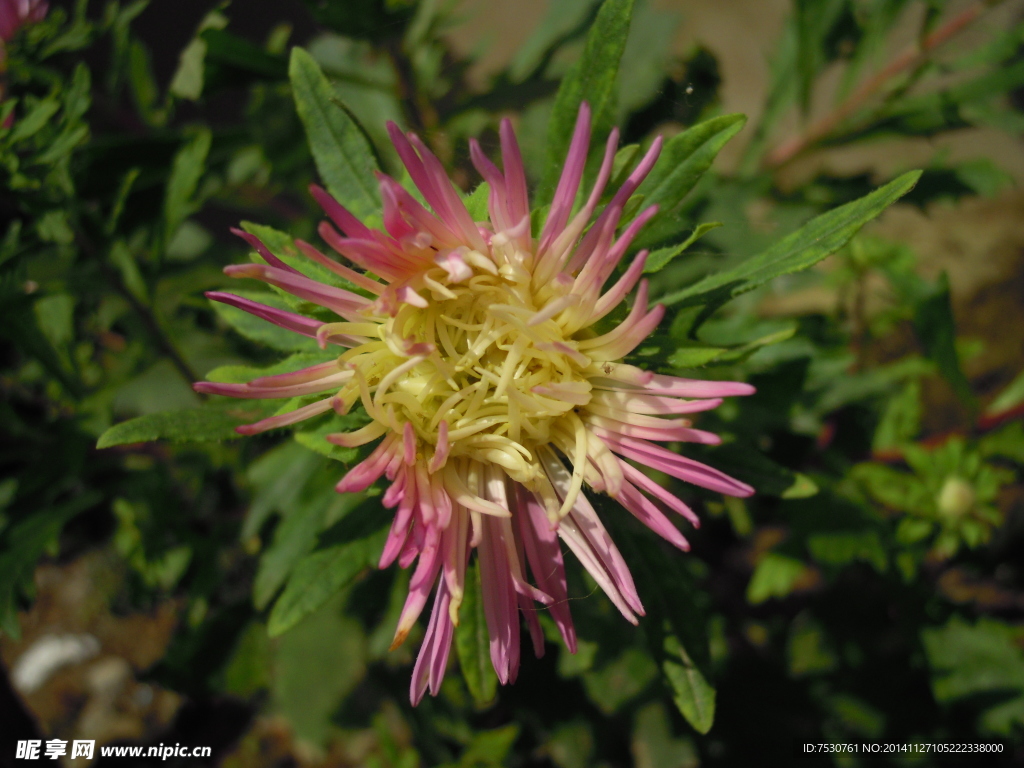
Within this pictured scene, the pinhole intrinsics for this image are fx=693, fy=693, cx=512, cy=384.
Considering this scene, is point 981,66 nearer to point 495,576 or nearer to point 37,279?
point 495,576

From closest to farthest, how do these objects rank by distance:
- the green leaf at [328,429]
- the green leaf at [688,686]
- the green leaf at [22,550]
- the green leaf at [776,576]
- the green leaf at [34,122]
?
the green leaf at [328,429], the green leaf at [688,686], the green leaf at [34,122], the green leaf at [22,550], the green leaf at [776,576]

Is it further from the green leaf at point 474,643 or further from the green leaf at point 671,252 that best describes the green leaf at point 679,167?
the green leaf at point 474,643

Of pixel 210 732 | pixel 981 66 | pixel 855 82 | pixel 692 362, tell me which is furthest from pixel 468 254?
pixel 210 732

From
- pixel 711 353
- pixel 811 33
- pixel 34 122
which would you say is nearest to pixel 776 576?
pixel 711 353

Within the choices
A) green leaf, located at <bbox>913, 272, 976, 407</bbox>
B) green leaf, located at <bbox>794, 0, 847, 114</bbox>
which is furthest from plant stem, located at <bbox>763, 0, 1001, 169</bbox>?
green leaf, located at <bbox>913, 272, 976, 407</bbox>

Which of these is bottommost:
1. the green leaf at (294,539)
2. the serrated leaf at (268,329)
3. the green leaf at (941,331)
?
the green leaf at (941,331)

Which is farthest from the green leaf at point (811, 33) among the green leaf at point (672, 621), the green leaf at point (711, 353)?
the green leaf at point (672, 621)

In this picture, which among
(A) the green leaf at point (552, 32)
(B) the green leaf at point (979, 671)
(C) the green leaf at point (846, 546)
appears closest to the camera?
(C) the green leaf at point (846, 546)
